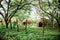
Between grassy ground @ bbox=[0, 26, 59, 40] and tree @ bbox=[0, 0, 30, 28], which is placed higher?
tree @ bbox=[0, 0, 30, 28]

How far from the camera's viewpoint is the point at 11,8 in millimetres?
2980

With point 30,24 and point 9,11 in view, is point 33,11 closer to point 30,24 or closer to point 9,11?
point 30,24

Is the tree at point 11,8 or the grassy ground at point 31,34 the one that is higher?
the tree at point 11,8

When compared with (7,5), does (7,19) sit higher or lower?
lower

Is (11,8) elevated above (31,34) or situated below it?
above

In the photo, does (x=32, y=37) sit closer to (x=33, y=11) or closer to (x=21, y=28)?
(x=21, y=28)

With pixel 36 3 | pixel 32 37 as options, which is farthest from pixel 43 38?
pixel 36 3

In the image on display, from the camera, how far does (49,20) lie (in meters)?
2.89

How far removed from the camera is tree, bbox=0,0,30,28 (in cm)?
294

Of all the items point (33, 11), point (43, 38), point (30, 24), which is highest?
point (33, 11)

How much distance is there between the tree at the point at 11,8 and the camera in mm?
2938

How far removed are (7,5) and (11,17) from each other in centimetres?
23

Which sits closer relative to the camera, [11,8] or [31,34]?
[31,34]

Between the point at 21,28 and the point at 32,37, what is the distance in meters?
0.25
